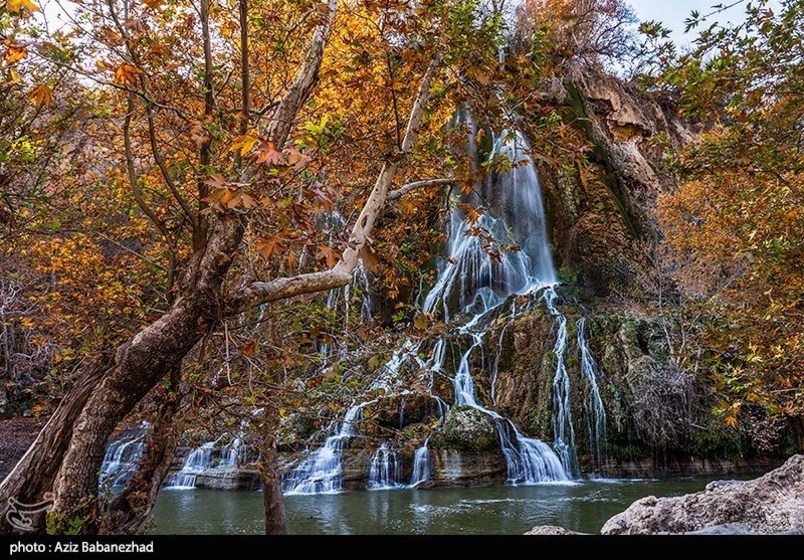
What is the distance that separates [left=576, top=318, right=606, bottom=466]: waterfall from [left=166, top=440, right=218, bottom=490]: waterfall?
10.5 meters

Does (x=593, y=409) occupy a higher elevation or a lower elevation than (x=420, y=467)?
higher

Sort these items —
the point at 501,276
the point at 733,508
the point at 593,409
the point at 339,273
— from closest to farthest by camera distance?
the point at 339,273
the point at 733,508
the point at 593,409
the point at 501,276

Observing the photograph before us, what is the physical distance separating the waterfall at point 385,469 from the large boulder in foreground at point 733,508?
8.58 meters

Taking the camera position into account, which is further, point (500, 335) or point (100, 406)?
point (500, 335)

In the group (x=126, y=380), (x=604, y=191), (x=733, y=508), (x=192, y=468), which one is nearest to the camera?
(x=126, y=380)

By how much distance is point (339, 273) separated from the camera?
378 cm

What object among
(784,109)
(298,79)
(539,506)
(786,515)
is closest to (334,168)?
(298,79)

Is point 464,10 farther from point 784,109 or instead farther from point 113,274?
point 113,274

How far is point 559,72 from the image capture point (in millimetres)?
4816

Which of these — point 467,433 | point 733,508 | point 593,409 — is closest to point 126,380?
point 733,508

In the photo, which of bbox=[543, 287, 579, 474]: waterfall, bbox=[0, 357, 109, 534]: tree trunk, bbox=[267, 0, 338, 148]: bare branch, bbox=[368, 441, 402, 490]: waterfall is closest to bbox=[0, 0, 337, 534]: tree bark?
bbox=[0, 357, 109, 534]: tree trunk

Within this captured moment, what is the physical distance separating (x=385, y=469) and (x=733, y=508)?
32.0 ft

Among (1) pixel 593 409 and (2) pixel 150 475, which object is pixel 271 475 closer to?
(2) pixel 150 475

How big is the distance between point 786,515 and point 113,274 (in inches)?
461
